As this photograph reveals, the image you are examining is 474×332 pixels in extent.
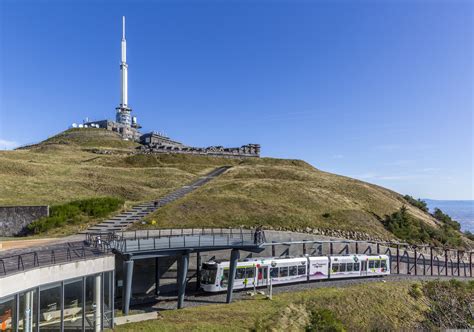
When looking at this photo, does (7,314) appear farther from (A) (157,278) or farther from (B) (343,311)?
(B) (343,311)

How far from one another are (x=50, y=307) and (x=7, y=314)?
2.31 meters

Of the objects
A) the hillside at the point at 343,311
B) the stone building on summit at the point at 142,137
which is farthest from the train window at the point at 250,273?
the stone building on summit at the point at 142,137

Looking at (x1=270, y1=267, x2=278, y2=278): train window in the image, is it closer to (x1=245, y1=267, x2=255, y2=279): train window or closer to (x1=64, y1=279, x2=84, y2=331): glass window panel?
(x1=245, y1=267, x2=255, y2=279): train window

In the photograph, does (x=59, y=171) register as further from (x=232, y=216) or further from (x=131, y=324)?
(x=131, y=324)

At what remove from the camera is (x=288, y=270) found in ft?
107

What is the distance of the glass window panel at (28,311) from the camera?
51.6 feet

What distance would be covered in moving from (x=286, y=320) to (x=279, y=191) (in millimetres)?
37188

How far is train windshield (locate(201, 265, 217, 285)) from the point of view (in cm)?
2895

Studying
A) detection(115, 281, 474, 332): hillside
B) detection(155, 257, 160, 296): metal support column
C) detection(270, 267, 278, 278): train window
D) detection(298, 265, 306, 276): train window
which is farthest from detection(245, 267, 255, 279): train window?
detection(155, 257, 160, 296): metal support column

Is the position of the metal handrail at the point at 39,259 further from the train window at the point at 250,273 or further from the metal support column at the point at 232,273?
the train window at the point at 250,273

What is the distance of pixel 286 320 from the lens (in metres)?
23.9

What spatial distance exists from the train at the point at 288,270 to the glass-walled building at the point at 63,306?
984 centimetres

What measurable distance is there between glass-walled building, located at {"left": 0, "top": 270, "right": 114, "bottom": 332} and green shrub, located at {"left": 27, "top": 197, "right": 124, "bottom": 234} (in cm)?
2296

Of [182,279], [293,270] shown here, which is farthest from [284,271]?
[182,279]
